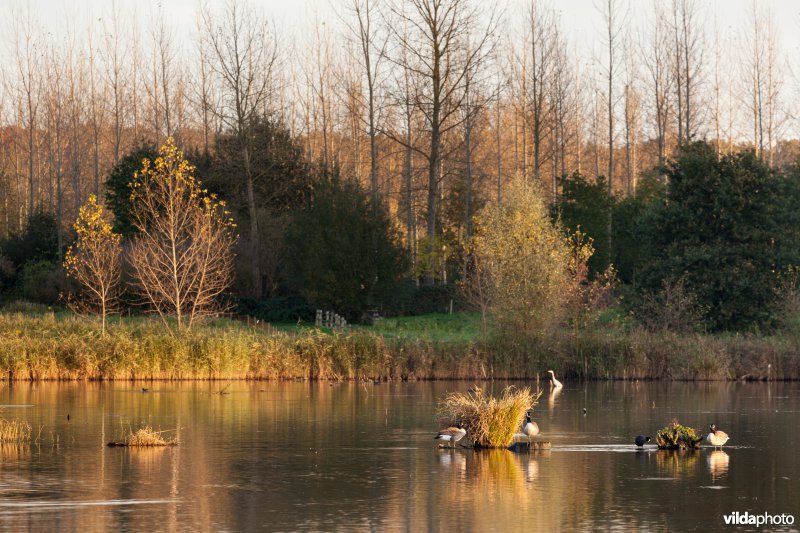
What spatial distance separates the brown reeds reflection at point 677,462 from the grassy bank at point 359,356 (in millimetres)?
18147

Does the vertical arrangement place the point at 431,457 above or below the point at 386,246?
below

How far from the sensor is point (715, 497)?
1753 cm

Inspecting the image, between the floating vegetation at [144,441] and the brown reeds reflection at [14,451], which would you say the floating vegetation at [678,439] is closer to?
the floating vegetation at [144,441]

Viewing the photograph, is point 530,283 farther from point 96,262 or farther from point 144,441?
point 144,441

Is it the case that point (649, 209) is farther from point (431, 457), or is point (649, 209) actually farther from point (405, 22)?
point (431, 457)

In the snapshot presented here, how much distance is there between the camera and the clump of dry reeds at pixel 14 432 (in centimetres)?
2441

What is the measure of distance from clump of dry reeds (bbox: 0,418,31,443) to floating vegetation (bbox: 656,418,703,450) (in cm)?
1261

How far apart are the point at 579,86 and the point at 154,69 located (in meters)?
32.4

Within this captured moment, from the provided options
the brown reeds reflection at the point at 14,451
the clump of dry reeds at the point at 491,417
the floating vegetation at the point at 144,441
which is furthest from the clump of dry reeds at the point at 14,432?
the clump of dry reeds at the point at 491,417

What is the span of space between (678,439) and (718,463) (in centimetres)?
201

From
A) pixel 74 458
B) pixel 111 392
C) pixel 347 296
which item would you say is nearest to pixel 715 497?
pixel 74 458

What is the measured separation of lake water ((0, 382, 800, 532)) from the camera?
15.9m

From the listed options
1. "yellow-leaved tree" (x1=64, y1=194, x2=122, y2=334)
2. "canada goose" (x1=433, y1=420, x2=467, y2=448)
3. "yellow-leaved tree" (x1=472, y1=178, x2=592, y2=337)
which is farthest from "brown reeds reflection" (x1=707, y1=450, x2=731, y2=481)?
"yellow-leaved tree" (x1=64, y1=194, x2=122, y2=334)

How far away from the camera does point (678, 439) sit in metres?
23.5
